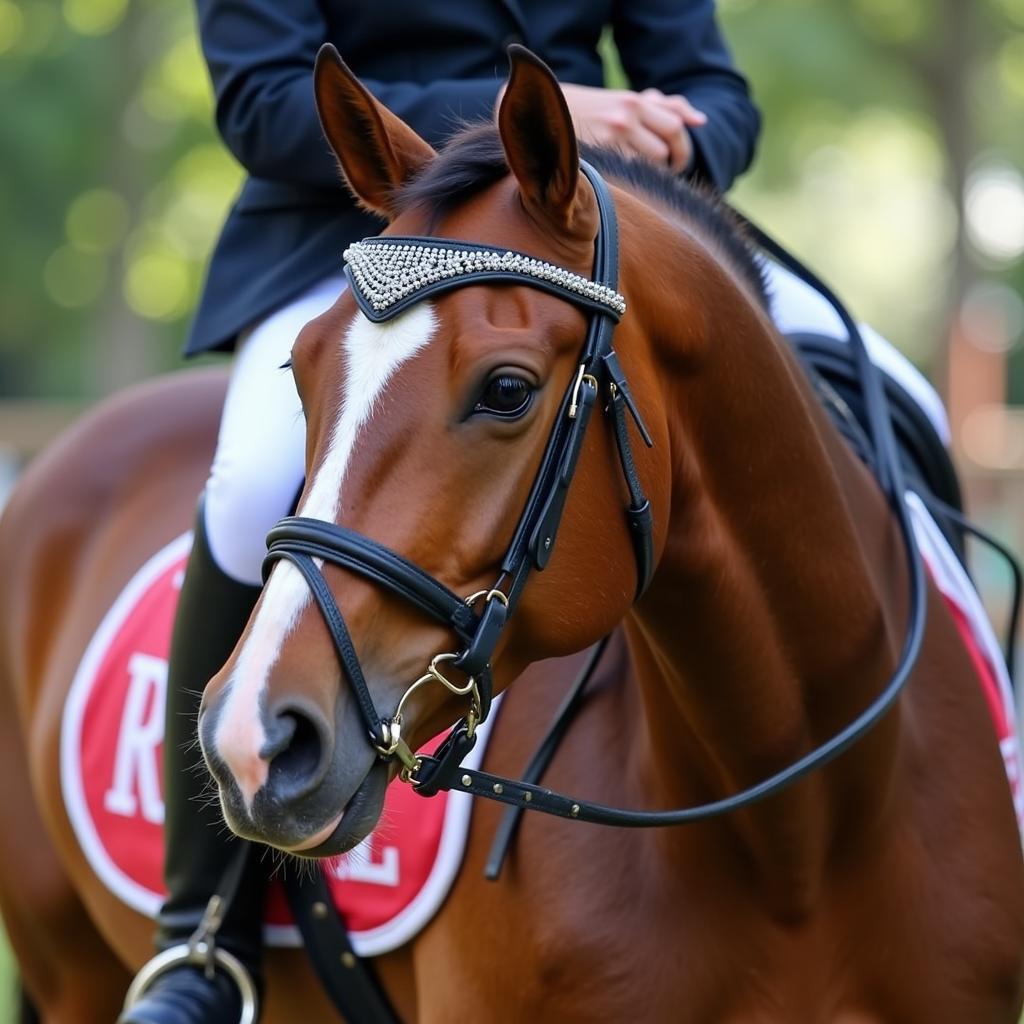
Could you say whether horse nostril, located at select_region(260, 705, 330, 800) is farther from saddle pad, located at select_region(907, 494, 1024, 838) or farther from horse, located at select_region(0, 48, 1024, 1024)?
saddle pad, located at select_region(907, 494, 1024, 838)

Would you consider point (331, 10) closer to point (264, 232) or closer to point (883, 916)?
point (264, 232)

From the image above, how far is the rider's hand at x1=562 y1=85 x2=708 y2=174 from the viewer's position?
285 cm

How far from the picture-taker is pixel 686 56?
3504 mm

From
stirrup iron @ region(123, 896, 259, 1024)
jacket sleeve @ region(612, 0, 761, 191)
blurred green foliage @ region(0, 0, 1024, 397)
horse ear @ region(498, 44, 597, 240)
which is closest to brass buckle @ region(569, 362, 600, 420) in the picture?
horse ear @ region(498, 44, 597, 240)

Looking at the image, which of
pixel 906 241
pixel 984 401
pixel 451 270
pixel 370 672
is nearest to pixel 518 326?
pixel 451 270

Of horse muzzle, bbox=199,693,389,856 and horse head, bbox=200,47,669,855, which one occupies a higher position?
horse head, bbox=200,47,669,855

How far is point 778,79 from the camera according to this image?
20906 millimetres

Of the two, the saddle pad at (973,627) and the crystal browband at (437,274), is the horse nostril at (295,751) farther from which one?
the saddle pad at (973,627)

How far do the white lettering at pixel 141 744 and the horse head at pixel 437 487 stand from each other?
1740 mm

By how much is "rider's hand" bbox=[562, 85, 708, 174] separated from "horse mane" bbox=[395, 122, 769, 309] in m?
0.14

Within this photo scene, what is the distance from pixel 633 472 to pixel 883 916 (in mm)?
983

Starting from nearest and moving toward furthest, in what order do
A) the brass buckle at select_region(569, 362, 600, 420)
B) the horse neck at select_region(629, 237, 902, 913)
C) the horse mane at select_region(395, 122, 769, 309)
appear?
the brass buckle at select_region(569, 362, 600, 420)
the horse mane at select_region(395, 122, 769, 309)
the horse neck at select_region(629, 237, 902, 913)

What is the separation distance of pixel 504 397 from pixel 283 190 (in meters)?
1.32

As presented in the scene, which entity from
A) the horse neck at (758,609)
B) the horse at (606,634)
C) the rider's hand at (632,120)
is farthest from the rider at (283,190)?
the horse neck at (758,609)
